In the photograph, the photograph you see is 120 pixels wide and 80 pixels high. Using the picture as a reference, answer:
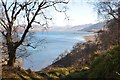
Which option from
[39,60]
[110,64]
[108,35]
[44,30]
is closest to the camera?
[110,64]

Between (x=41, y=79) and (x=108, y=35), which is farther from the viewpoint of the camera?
(x=108, y=35)

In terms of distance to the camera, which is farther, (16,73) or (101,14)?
(101,14)

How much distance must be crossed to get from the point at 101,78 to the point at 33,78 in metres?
3.13

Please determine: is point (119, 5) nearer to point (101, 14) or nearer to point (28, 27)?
point (101, 14)

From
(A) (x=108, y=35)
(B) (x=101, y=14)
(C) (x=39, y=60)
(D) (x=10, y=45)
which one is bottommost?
(C) (x=39, y=60)

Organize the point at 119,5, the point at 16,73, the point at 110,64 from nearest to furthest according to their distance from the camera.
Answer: the point at 16,73, the point at 110,64, the point at 119,5

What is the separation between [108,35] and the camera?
31.4 metres

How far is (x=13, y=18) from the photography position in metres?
13.3

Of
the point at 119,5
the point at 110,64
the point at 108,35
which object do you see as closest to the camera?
the point at 110,64

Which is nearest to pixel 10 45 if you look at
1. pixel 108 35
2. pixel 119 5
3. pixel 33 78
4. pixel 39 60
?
pixel 33 78

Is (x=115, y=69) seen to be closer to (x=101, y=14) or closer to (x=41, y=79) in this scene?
(x=41, y=79)

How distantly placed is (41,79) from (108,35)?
788 inches

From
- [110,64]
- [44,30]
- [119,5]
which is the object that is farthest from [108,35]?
[110,64]

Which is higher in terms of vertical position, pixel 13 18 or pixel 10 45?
pixel 13 18
